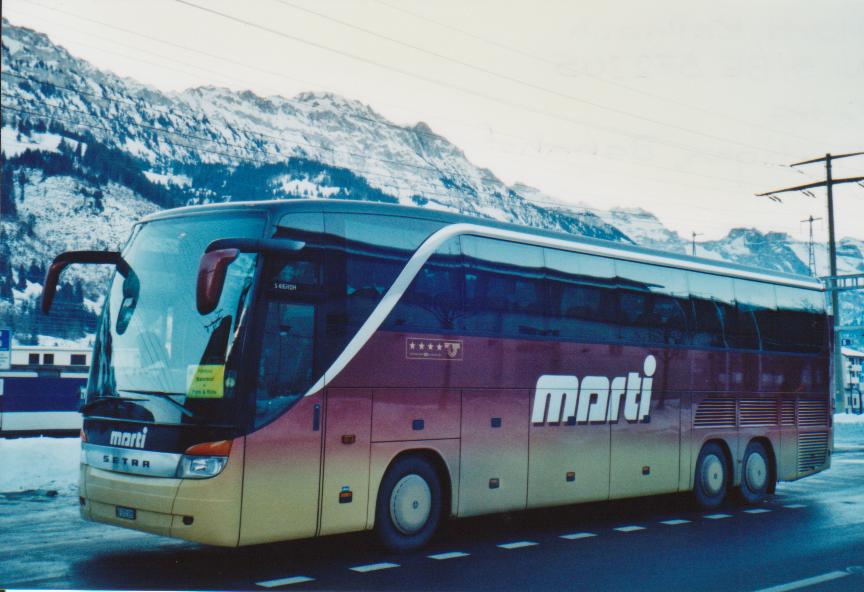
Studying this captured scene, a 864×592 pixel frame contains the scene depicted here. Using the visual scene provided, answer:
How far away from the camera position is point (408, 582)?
27.8ft

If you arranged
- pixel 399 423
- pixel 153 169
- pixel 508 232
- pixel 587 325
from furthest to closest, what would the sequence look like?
pixel 153 169 → pixel 587 325 → pixel 508 232 → pixel 399 423

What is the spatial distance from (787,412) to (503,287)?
700cm

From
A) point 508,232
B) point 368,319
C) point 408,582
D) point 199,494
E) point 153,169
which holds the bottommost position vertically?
point 408,582

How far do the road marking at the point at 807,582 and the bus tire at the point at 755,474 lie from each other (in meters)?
5.78

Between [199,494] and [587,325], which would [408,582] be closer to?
[199,494]

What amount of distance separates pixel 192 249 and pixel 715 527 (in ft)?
24.1

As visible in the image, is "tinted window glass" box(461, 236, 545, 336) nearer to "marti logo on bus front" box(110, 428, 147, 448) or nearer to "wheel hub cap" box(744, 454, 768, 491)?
"marti logo on bus front" box(110, 428, 147, 448)

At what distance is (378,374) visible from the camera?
969 cm

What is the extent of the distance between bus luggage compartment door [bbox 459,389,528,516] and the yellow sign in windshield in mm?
3077

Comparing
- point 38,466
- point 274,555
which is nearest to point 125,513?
point 274,555

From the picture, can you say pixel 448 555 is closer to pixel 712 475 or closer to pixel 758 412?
pixel 712 475

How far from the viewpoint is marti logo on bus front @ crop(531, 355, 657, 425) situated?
1163 cm

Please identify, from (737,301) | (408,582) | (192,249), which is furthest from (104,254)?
(737,301)

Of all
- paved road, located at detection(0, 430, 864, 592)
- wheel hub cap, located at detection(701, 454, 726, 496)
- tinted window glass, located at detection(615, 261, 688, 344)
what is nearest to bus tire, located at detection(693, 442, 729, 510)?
wheel hub cap, located at detection(701, 454, 726, 496)
